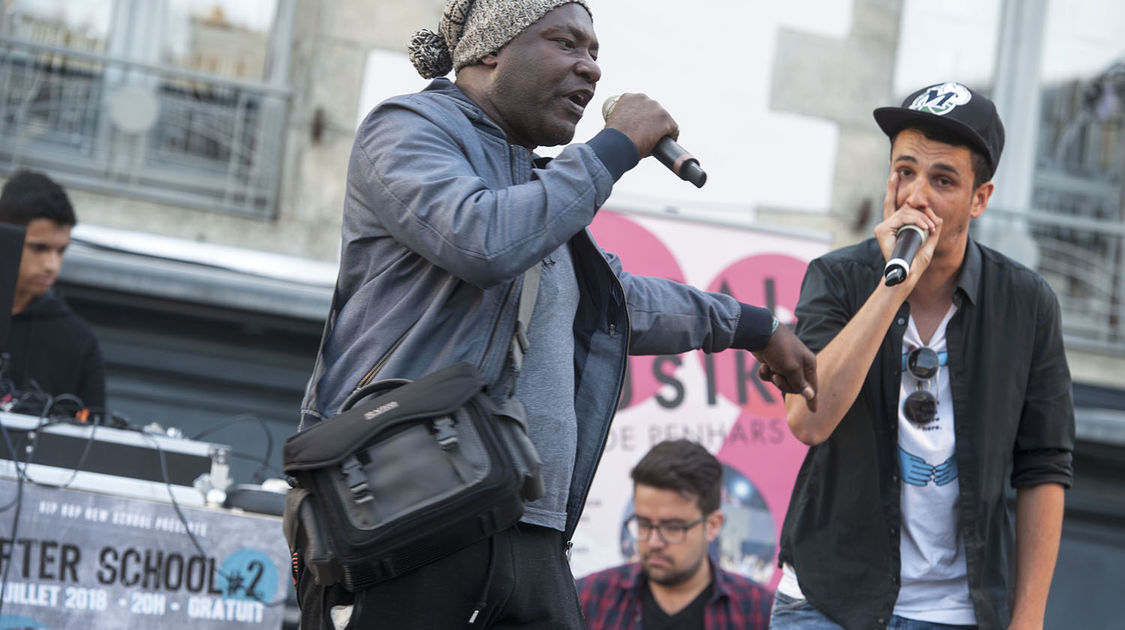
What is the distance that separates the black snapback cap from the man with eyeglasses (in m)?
1.92

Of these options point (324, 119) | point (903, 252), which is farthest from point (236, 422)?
point (903, 252)

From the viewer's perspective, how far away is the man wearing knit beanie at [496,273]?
197 centimetres

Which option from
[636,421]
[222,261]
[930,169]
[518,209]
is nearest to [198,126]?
[222,261]

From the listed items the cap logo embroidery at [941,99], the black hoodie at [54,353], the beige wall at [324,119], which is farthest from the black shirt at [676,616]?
A: the beige wall at [324,119]

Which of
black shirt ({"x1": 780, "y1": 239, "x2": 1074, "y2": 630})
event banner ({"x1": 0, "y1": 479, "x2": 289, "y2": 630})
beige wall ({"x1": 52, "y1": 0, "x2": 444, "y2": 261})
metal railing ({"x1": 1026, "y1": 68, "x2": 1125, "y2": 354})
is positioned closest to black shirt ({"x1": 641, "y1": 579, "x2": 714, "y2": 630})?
Answer: event banner ({"x1": 0, "y1": 479, "x2": 289, "y2": 630})

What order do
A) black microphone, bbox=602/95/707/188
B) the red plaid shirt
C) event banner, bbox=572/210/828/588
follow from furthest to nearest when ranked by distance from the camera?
event banner, bbox=572/210/828/588 < the red plaid shirt < black microphone, bbox=602/95/707/188

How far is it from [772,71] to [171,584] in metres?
4.23

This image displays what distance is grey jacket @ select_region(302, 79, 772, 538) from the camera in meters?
1.96

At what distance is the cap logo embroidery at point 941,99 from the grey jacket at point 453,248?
1.09 meters

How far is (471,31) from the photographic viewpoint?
2354 millimetres

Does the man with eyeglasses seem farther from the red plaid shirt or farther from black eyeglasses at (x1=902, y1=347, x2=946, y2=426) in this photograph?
black eyeglasses at (x1=902, y1=347, x2=946, y2=426)

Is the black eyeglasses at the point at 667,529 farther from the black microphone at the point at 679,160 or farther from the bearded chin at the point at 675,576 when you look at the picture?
the black microphone at the point at 679,160

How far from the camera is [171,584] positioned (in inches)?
153

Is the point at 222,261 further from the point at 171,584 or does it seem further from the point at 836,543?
the point at 836,543
